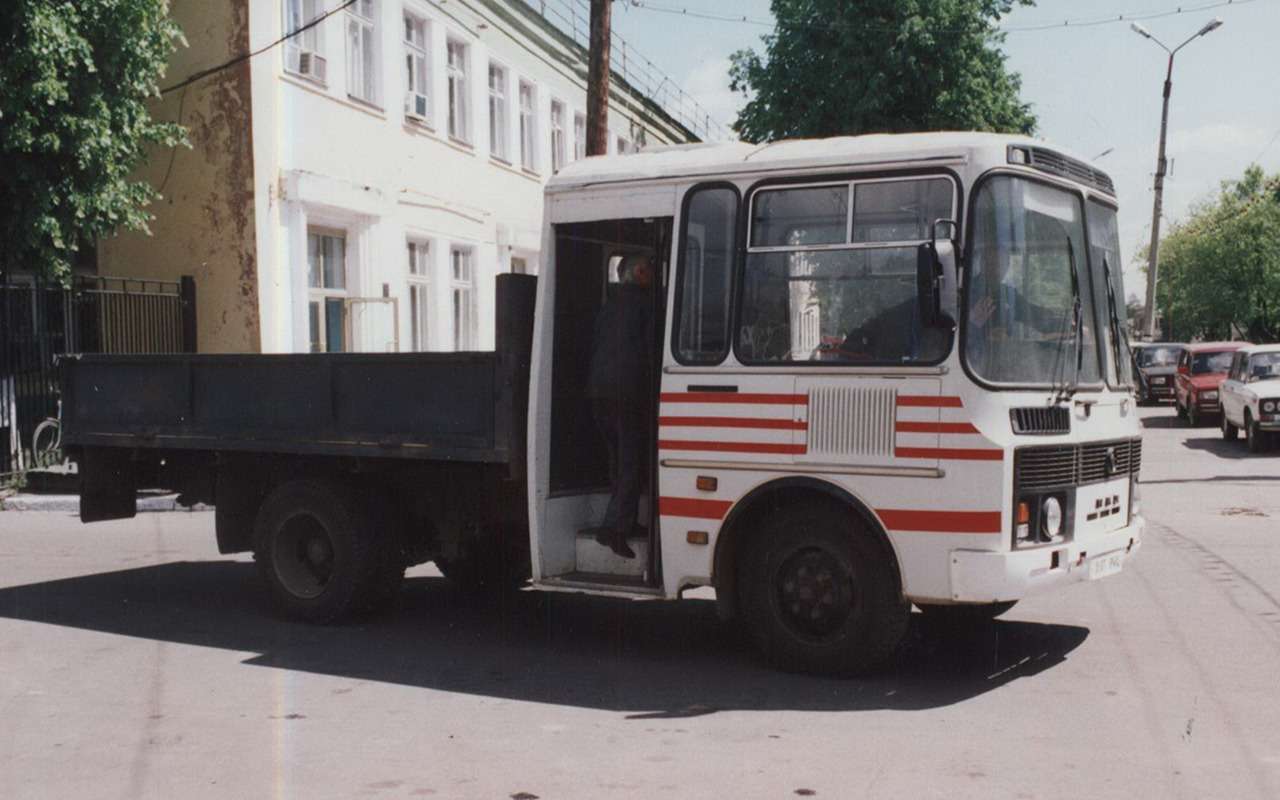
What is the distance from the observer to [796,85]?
3559 cm

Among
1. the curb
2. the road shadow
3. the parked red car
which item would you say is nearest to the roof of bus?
the road shadow

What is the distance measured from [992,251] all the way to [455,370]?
10.2 ft

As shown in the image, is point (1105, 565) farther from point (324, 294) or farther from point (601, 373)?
point (324, 294)

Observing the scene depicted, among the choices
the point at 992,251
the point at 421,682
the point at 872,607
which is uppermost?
the point at 992,251

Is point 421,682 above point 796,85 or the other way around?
the other way around

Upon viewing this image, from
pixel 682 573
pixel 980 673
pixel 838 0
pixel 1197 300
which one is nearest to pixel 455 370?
pixel 682 573

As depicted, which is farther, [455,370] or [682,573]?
[455,370]

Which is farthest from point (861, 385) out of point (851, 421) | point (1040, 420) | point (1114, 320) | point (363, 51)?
point (363, 51)

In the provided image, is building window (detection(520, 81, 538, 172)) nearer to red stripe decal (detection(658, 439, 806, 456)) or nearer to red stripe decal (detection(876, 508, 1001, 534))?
red stripe decal (detection(658, 439, 806, 456))

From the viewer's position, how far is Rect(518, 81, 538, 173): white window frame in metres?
29.3

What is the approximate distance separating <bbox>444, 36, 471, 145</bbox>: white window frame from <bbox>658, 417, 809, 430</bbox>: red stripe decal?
18.8 metres

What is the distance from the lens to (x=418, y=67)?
2369cm

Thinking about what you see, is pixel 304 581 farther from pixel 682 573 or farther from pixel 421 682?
pixel 682 573

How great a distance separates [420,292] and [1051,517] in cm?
1835
